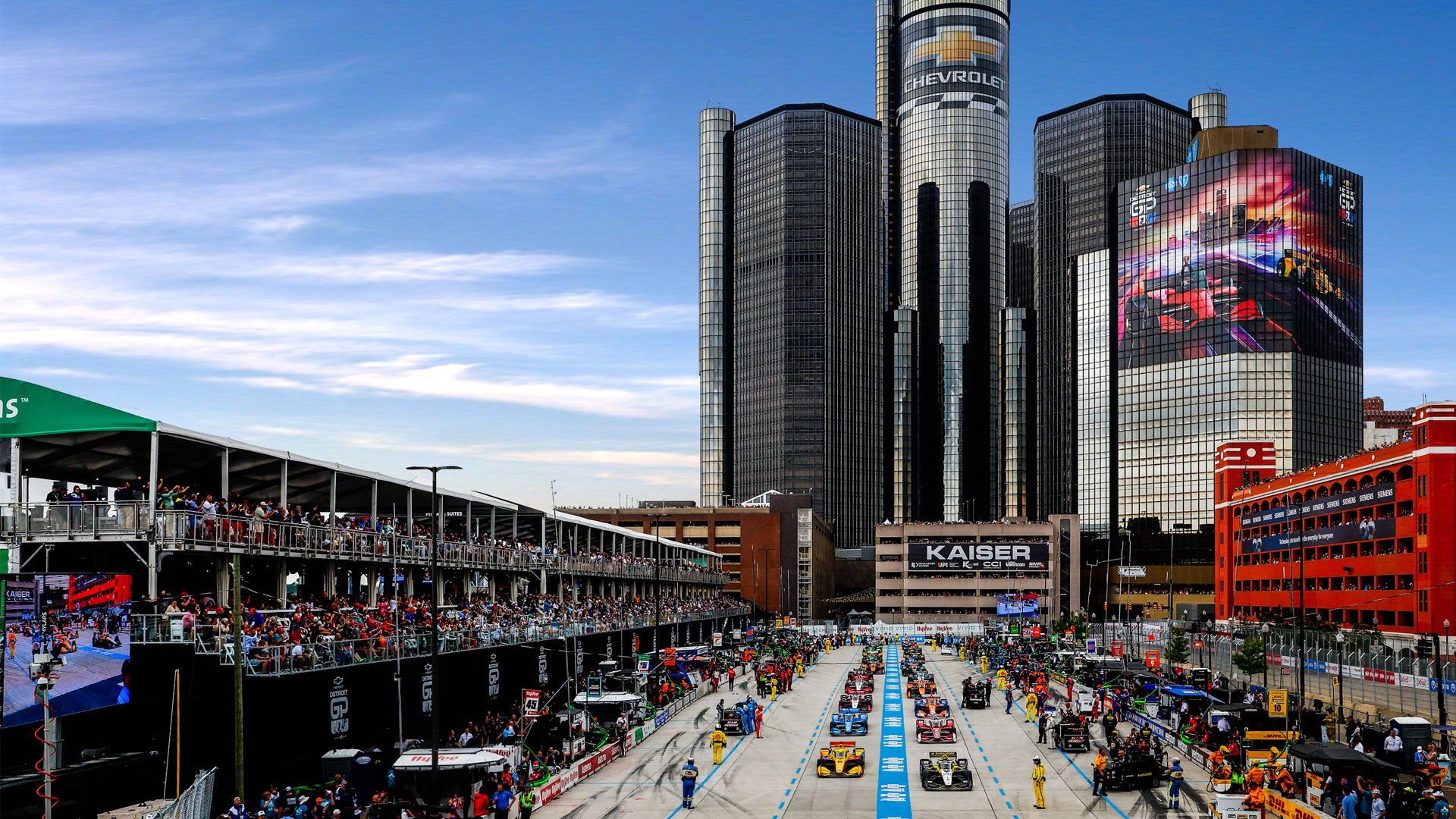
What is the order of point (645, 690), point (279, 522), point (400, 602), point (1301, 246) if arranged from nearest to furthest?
point (279, 522) < point (400, 602) < point (645, 690) < point (1301, 246)

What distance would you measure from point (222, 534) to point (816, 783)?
21062mm

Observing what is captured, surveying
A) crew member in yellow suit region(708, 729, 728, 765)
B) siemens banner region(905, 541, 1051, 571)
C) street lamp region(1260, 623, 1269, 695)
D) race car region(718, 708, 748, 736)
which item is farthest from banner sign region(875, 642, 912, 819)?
siemens banner region(905, 541, 1051, 571)

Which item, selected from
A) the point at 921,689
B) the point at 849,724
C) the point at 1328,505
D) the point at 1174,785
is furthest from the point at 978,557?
the point at 1174,785

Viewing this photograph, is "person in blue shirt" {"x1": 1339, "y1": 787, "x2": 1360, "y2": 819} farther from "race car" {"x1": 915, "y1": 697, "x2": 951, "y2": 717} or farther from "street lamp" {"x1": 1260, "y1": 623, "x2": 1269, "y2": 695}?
"street lamp" {"x1": 1260, "y1": 623, "x2": 1269, "y2": 695}

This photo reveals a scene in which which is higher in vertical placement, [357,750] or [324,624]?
[324,624]

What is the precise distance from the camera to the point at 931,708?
58.7 meters

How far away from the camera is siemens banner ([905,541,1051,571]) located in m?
177

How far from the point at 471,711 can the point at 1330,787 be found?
3045cm

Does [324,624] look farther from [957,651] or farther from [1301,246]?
[1301,246]

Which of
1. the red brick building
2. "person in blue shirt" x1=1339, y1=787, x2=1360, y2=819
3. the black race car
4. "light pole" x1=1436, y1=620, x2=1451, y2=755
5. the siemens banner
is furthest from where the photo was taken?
the siemens banner

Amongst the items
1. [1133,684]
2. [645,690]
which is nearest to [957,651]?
[1133,684]

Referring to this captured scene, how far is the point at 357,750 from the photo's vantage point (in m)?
40.0

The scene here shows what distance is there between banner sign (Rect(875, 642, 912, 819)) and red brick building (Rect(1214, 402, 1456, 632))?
2475 cm

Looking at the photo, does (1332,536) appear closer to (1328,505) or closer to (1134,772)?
(1328,505)
